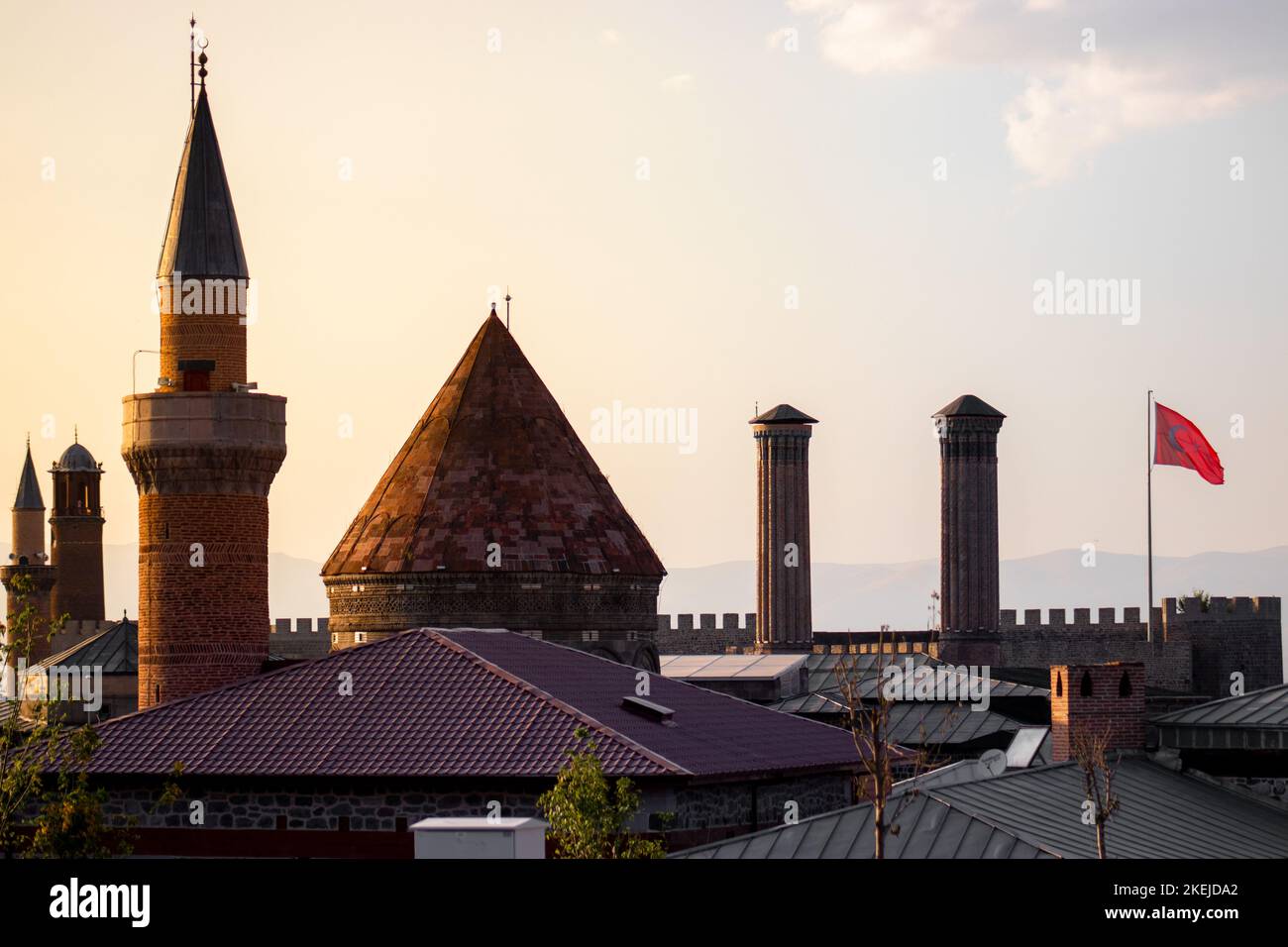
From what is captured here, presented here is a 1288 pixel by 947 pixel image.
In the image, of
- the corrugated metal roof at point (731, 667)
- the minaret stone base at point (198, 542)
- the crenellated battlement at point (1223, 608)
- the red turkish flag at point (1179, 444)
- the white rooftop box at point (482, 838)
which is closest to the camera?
the white rooftop box at point (482, 838)

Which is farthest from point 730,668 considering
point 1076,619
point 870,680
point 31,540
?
point 31,540

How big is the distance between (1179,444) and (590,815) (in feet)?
127

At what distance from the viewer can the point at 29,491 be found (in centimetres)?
9225

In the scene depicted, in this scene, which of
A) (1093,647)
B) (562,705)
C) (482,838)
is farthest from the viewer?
(1093,647)

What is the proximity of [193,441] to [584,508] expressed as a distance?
10.5m

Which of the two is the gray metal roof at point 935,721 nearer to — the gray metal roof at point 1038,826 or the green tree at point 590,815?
the gray metal roof at point 1038,826

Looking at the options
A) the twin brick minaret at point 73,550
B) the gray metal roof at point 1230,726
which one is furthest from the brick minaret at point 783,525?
the gray metal roof at point 1230,726

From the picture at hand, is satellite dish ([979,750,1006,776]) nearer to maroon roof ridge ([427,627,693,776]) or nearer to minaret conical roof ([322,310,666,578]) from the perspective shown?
maroon roof ridge ([427,627,693,776])

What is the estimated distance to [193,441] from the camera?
132ft

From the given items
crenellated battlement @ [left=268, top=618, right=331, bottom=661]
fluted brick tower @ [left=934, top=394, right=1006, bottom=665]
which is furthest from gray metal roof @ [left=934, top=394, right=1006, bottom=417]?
crenellated battlement @ [left=268, top=618, right=331, bottom=661]

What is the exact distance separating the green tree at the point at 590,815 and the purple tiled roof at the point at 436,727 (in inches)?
87.8

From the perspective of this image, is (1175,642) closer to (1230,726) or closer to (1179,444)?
(1179,444)

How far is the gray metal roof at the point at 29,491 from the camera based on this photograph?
91.8 m
